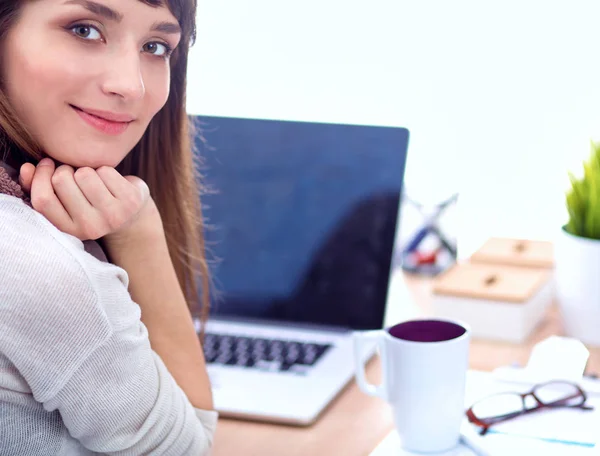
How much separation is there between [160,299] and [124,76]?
0.25 metres

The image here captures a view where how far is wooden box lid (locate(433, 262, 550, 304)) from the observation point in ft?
3.95

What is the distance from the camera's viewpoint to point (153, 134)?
3.18ft

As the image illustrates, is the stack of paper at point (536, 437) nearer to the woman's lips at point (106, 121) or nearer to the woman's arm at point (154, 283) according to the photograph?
the woman's arm at point (154, 283)

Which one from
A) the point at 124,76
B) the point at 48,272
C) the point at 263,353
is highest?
the point at 124,76

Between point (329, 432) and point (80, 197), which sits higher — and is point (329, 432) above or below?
below

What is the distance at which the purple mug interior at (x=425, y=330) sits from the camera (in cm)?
89

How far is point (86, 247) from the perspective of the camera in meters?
0.84

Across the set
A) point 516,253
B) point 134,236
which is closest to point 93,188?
point 134,236

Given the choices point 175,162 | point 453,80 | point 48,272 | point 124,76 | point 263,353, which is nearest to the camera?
point 48,272

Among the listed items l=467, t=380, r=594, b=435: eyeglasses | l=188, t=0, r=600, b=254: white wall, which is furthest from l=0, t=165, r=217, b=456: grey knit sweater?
l=188, t=0, r=600, b=254: white wall

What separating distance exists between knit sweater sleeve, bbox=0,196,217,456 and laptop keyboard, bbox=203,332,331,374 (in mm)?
358

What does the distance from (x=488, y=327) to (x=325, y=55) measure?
1228 mm

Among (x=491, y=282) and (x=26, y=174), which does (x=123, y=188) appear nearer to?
(x=26, y=174)

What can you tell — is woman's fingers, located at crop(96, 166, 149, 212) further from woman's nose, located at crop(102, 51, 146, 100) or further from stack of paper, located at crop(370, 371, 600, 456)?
stack of paper, located at crop(370, 371, 600, 456)
